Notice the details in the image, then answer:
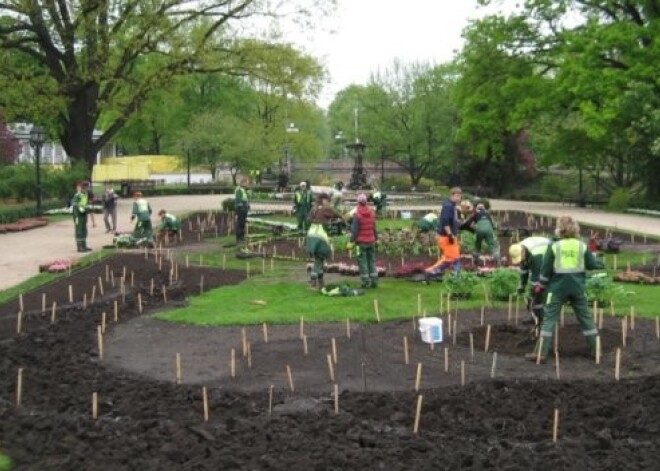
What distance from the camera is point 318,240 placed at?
15.3 meters

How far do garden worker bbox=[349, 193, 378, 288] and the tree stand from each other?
1024 inches

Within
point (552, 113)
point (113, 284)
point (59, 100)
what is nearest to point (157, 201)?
point (59, 100)

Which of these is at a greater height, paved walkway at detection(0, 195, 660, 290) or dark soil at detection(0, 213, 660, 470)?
paved walkway at detection(0, 195, 660, 290)

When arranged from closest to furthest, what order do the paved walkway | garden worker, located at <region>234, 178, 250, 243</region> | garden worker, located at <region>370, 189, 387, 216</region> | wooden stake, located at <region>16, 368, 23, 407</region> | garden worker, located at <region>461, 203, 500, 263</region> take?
wooden stake, located at <region>16, 368, 23, 407</region>, garden worker, located at <region>461, 203, 500, 263</region>, the paved walkway, garden worker, located at <region>234, 178, 250, 243</region>, garden worker, located at <region>370, 189, 387, 216</region>

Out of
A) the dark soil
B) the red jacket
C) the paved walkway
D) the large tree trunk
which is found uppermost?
the large tree trunk

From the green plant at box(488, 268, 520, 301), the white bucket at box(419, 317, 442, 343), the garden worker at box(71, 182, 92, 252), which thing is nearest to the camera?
the white bucket at box(419, 317, 442, 343)

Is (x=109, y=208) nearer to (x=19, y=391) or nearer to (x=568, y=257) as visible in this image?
(x=19, y=391)

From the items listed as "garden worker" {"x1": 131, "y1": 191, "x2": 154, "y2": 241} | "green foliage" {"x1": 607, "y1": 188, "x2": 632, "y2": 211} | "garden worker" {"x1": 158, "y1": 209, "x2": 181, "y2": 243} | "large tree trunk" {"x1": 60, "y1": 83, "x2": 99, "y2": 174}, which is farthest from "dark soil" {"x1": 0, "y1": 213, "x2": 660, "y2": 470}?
"large tree trunk" {"x1": 60, "y1": 83, "x2": 99, "y2": 174}

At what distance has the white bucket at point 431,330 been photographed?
34.7 ft

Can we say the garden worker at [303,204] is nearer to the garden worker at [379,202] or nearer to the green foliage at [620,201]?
the garden worker at [379,202]

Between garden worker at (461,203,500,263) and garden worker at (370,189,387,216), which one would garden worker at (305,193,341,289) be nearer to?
garden worker at (461,203,500,263)

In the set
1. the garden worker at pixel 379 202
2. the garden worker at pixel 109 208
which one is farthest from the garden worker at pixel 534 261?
the garden worker at pixel 379 202

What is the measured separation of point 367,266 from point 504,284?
2704 mm

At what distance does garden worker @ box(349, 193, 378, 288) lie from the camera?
1503 cm
